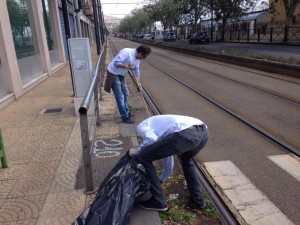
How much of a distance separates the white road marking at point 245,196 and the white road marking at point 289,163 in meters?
0.60

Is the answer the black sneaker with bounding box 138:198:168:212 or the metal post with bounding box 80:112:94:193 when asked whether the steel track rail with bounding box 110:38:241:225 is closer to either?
the black sneaker with bounding box 138:198:168:212

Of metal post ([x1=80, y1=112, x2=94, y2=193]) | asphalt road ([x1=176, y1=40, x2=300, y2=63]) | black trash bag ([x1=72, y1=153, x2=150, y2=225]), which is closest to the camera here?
black trash bag ([x1=72, y1=153, x2=150, y2=225])

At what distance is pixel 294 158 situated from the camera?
4.56 meters

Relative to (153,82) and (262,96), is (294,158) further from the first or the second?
(153,82)

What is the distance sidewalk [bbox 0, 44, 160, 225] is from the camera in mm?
3189

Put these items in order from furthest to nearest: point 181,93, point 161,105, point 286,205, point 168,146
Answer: point 181,93, point 161,105, point 286,205, point 168,146

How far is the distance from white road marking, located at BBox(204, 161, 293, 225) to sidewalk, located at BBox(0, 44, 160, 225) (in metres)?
0.95

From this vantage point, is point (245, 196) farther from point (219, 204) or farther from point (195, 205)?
point (195, 205)

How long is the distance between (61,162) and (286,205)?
2.83 m

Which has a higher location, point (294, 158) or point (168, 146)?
point (168, 146)

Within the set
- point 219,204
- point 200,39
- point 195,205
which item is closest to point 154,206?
point 195,205

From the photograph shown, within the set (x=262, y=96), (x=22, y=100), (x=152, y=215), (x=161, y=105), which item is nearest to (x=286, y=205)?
(x=152, y=215)

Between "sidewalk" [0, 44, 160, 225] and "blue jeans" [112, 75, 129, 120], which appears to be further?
"blue jeans" [112, 75, 129, 120]

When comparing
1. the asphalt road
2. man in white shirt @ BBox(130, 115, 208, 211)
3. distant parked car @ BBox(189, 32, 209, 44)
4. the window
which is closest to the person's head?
man in white shirt @ BBox(130, 115, 208, 211)
